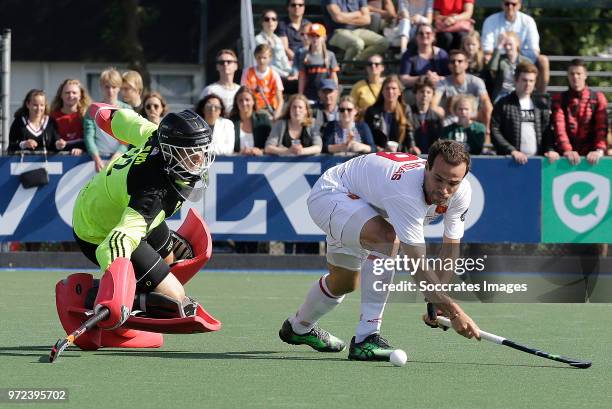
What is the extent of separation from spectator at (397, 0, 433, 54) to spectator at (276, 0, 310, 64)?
4.00 ft

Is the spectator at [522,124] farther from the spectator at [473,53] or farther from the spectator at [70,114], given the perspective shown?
the spectator at [70,114]

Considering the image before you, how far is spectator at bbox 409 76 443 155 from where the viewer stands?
13.9 m

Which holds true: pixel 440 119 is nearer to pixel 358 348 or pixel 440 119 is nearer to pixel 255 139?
pixel 255 139

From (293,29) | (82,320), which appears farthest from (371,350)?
(293,29)

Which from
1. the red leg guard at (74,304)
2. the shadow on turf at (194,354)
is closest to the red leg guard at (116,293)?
the shadow on turf at (194,354)

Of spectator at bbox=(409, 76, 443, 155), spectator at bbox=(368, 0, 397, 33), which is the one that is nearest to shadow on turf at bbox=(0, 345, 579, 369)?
spectator at bbox=(409, 76, 443, 155)

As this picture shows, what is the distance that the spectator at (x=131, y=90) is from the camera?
13.4 meters

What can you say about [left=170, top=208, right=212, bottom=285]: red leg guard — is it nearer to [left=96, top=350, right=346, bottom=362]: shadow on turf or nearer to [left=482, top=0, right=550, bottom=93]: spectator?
[left=96, top=350, right=346, bottom=362]: shadow on turf

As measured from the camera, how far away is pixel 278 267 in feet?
45.4

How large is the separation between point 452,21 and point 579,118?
291 centimetres

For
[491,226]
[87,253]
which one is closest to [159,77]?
[491,226]

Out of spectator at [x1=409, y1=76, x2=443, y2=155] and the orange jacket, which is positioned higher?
the orange jacket

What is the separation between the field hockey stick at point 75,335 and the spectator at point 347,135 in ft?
22.0

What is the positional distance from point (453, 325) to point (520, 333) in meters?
2.10
